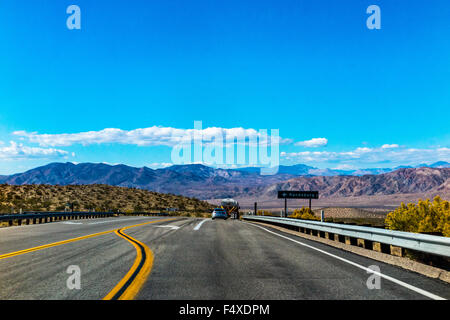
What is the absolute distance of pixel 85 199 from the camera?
74.9 m

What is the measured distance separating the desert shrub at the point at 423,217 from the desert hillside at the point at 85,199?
150 ft

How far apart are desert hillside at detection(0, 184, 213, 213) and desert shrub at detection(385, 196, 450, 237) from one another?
45681mm

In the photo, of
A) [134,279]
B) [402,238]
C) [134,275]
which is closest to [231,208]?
[402,238]

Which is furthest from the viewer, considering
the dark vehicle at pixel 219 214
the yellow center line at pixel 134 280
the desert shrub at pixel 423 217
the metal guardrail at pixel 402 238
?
the dark vehicle at pixel 219 214

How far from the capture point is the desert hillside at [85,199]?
58062 millimetres

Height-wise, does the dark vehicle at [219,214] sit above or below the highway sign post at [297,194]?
below

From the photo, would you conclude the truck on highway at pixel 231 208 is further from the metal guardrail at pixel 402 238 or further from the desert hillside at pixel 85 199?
the metal guardrail at pixel 402 238

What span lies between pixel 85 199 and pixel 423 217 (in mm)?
67406

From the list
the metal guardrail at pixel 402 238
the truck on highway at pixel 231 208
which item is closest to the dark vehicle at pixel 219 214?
the truck on highway at pixel 231 208

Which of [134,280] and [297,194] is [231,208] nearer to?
[297,194]

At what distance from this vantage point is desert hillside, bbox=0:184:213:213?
2286 inches

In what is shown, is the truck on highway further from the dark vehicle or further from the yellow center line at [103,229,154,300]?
the yellow center line at [103,229,154,300]
